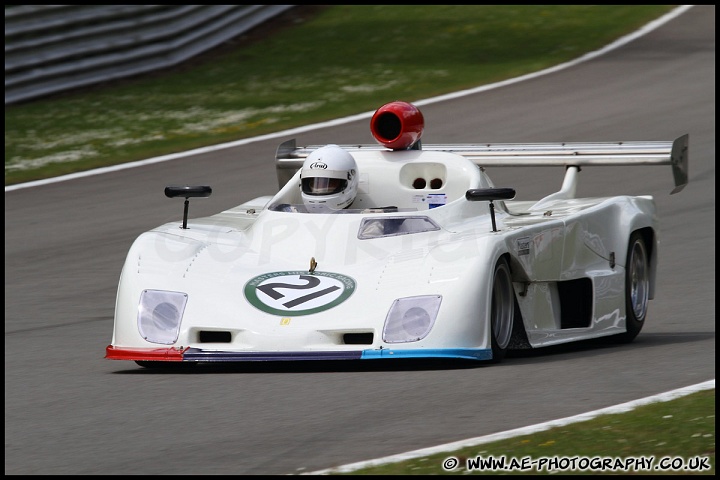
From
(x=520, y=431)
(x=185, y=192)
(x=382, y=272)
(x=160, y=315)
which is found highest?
(x=185, y=192)

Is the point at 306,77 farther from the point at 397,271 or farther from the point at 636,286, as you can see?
the point at 397,271

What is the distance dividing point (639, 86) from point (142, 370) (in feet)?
44.2

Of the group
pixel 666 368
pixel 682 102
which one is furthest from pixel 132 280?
pixel 682 102

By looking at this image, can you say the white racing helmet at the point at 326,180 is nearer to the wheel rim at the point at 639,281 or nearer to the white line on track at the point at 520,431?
the wheel rim at the point at 639,281

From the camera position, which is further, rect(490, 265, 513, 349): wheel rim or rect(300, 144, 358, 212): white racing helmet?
rect(300, 144, 358, 212): white racing helmet

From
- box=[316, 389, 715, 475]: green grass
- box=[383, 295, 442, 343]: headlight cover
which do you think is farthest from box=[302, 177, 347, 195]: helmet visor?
box=[316, 389, 715, 475]: green grass

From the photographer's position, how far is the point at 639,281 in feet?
30.4

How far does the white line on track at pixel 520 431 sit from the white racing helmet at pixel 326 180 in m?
2.82

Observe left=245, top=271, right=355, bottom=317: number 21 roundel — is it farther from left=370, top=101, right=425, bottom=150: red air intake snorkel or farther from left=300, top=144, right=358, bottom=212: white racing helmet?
left=370, top=101, right=425, bottom=150: red air intake snorkel

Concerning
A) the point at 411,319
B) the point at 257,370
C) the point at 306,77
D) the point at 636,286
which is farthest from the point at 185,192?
the point at 306,77

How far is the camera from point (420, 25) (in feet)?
81.6

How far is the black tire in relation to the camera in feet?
29.0

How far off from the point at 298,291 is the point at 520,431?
7.04ft

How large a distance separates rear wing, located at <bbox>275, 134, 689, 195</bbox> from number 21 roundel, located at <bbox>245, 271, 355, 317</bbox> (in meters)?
2.20
